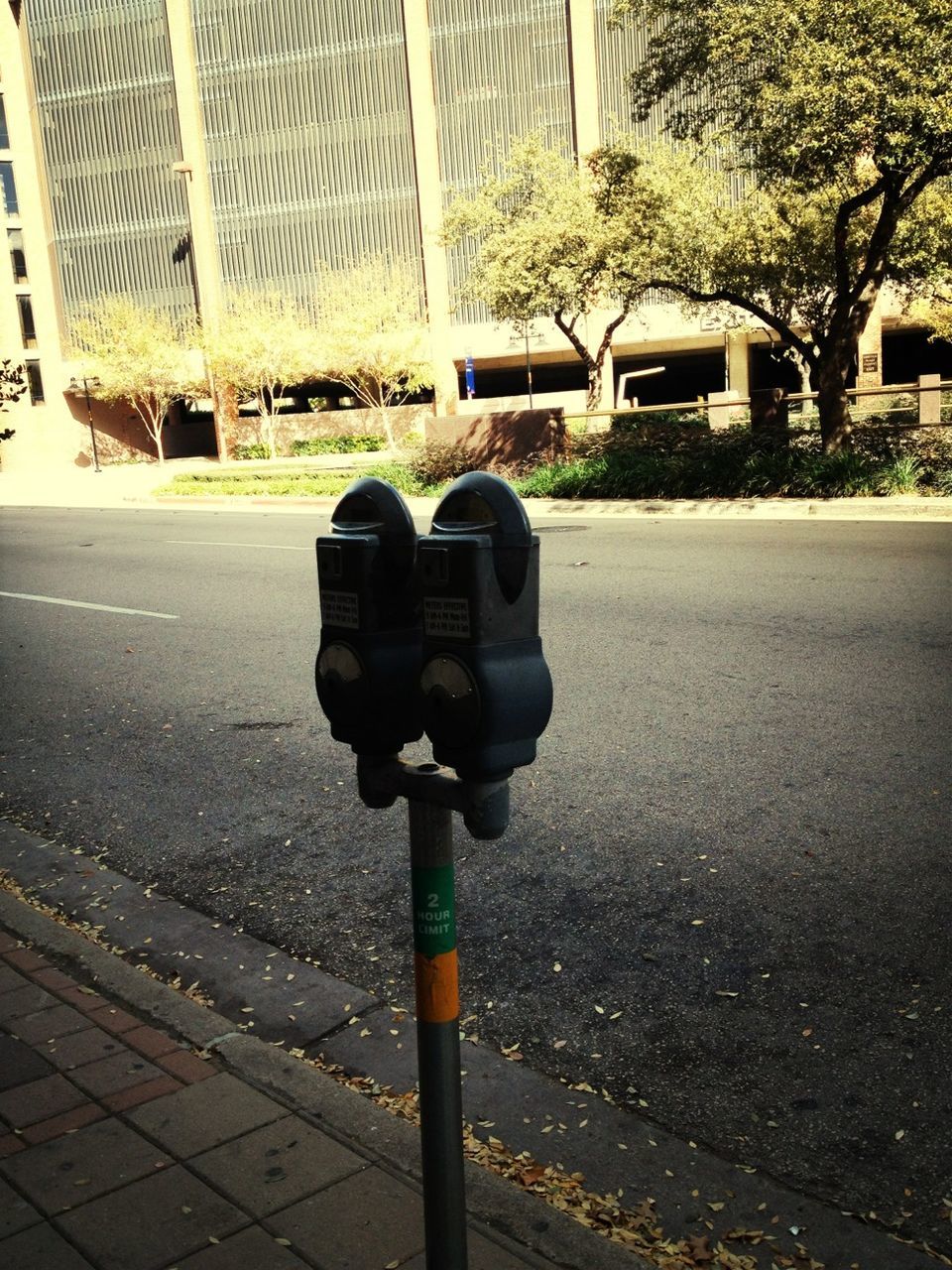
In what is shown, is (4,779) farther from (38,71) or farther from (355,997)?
(38,71)

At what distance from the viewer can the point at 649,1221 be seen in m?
2.46

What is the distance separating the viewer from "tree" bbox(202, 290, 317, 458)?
40.4 m

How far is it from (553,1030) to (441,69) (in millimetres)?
47052

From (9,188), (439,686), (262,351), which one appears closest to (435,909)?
(439,686)

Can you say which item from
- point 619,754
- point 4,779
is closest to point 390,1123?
point 619,754

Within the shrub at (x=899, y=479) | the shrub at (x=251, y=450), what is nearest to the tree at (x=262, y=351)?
the shrub at (x=251, y=450)

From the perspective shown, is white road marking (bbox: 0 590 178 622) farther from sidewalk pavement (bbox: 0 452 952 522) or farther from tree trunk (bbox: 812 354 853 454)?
tree trunk (bbox: 812 354 853 454)

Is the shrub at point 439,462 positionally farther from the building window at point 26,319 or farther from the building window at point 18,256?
the building window at point 18,256

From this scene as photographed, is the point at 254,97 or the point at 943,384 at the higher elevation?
the point at 254,97

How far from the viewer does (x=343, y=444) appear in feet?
145

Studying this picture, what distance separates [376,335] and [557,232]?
19652 millimetres

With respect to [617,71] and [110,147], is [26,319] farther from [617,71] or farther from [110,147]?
[617,71]

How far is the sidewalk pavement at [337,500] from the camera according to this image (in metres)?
15.3

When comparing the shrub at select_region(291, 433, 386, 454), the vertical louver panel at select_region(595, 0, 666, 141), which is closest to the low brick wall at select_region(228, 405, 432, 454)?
the shrub at select_region(291, 433, 386, 454)
